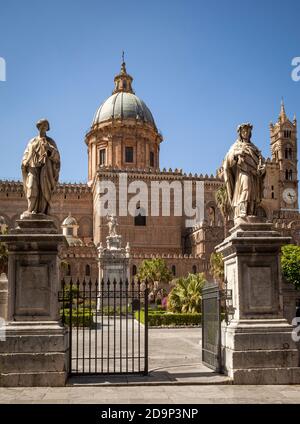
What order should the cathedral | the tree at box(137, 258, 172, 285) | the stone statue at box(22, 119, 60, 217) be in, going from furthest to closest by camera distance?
the cathedral < the tree at box(137, 258, 172, 285) < the stone statue at box(22, 119, 60, 217)

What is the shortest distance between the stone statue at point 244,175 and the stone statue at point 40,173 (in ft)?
10.0

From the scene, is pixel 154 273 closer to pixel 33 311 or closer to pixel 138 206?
pixel 138 206

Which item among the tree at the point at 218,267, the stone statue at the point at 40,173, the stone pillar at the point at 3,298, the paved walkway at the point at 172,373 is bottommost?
the paved walkway at the point at 172,373

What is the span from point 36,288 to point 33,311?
37cm

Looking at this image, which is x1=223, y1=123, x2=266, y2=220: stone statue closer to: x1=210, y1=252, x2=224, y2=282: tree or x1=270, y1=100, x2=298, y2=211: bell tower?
x1=210, y1=252, x2=224, y2=282: tree

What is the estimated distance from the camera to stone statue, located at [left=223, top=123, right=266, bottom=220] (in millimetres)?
9391

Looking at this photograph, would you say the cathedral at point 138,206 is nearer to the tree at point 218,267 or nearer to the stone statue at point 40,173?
the tree at point 218,267

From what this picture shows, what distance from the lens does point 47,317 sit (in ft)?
29.0

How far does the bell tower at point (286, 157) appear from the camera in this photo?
72.8m

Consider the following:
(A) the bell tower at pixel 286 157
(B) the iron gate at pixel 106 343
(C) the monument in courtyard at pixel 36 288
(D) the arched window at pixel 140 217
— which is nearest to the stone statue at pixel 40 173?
(C) the monument in courtyard at pixel 36 288

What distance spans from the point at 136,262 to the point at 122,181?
949cm

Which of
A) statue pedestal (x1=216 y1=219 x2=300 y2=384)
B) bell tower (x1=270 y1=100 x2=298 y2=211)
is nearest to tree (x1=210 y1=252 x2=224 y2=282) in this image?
statue pedestal (x1=216 y1=219 x2=300 y2=384)

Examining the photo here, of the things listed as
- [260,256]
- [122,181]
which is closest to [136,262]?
[122,181]

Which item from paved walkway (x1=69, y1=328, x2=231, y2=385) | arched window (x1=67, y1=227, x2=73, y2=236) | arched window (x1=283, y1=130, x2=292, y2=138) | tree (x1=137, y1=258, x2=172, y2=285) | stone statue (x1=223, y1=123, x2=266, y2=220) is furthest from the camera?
arched window (x1=283, y1=130, x2=292, y2=138)
